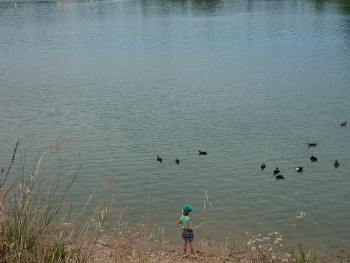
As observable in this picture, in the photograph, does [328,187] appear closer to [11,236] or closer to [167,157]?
[167,157]

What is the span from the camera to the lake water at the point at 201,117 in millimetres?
18328

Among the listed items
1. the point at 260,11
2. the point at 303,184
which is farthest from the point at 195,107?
the point at 260,11

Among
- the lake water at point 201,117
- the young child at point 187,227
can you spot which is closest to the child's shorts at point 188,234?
the young child at point 187,227

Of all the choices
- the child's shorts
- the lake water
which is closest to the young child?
the child's shorts

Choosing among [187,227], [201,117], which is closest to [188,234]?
[187,227]

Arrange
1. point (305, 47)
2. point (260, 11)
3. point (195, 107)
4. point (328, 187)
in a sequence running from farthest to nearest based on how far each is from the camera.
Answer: point (260, 11) → point (305, 47) → point (195, 107) → point (328, 187)

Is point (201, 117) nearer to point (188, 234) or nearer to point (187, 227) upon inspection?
point (188, 234)

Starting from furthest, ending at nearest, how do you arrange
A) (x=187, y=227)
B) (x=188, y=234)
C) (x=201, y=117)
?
(x=201, y=117) → (x=188, y=234) → (x=187, y=227)

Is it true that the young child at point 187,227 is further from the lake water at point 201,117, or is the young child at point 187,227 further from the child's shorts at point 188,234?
the lake water at point 201,117

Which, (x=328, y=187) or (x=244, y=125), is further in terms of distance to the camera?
(x=244, y=125)

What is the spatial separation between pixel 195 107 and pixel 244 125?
4.63 m

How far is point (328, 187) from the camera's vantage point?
19969 millimetres

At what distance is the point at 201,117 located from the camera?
2930 cm

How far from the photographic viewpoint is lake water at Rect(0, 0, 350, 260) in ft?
60.1
